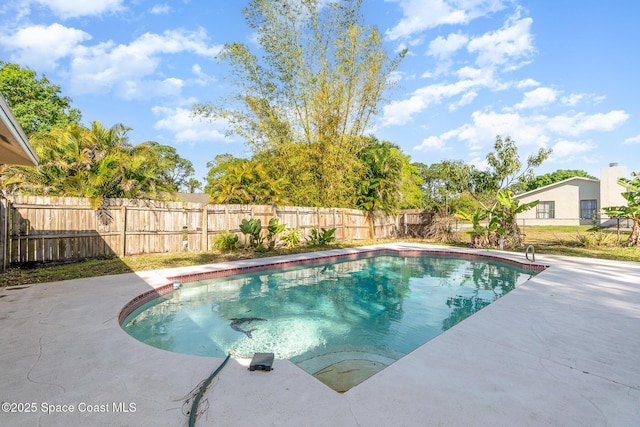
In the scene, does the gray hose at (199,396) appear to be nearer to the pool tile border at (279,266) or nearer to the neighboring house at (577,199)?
the pool tile border at (279,266)

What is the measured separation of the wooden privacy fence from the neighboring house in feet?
65.1

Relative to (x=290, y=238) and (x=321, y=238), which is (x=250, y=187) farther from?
(x=321, y=238)

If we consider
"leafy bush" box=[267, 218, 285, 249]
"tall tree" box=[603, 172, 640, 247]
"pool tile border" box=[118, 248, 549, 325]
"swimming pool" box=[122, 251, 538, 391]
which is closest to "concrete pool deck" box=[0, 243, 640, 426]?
"swimming pool" box=[122, 251, 538, 391]

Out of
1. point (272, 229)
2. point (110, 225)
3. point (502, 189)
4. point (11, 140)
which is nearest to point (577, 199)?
point (502, 189)

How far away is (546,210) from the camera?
21938 millimetres

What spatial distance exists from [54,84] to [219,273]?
76.0 ft

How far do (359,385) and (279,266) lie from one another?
559 cm

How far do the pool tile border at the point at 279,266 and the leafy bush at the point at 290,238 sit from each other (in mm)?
2151

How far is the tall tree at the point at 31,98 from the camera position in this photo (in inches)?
709

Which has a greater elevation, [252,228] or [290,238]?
[252,228]

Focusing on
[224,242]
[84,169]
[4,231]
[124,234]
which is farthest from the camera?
→ [224,242]

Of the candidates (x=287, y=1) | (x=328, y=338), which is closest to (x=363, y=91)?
(x=287, y=1)

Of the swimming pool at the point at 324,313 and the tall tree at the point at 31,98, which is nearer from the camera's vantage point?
the swimming pool at the point at 324,313

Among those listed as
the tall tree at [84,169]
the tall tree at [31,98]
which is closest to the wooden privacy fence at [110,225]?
the tall tree at [84,169]
